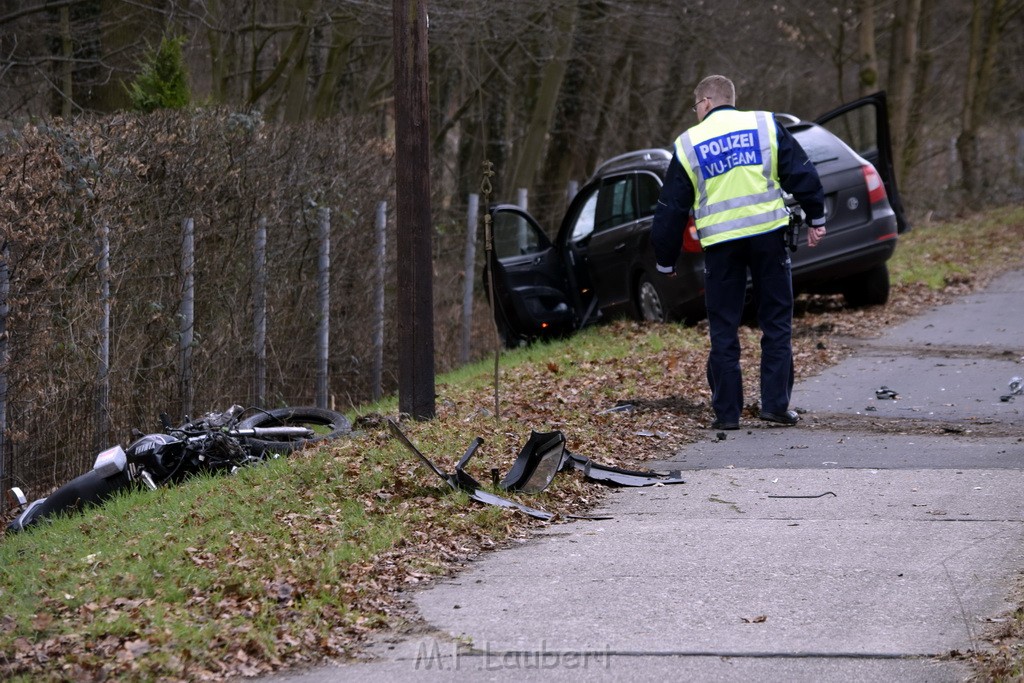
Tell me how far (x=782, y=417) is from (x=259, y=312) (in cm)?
491

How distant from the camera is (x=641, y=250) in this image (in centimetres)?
1295

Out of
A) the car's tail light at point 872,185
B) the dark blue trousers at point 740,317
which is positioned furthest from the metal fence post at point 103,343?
the car's tail light at point 872,185

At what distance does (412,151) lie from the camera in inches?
327

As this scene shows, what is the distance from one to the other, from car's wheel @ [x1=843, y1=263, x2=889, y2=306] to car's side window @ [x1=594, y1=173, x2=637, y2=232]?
254 centimetres

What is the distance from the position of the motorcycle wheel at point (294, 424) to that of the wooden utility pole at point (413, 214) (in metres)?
0.68

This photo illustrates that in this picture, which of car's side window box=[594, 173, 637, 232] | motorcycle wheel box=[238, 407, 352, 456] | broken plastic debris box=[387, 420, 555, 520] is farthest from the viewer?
car's side window box=[594, 173, 637, 232]

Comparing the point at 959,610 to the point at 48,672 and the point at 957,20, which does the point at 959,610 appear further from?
the point at 957,20

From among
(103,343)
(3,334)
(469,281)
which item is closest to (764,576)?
(3,334)

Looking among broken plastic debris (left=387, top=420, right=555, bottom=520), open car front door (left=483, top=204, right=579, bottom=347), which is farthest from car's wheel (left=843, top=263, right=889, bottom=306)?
broken plastic debris (left=387, top=420, right=555, bottom=520)

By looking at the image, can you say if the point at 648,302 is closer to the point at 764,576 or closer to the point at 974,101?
the point at 764,576

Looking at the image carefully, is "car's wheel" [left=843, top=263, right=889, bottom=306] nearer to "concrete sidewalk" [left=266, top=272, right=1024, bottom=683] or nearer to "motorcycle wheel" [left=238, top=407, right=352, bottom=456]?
"concrete sidewalk" [left=266, top=272, right=1024, bottom=683]

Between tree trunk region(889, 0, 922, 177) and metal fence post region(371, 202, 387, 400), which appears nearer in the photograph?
metal fence post region(371, 202, 387, 400)

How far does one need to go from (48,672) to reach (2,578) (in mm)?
1633

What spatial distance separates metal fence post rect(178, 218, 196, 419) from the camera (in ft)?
33.8
